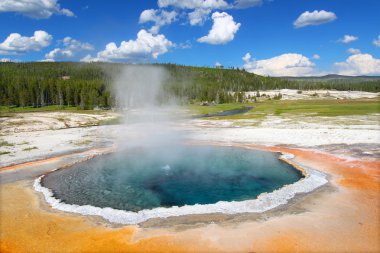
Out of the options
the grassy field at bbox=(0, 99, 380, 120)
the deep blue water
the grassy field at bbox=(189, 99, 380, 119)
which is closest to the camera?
the deep blue water

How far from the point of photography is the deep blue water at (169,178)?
56.0 feet

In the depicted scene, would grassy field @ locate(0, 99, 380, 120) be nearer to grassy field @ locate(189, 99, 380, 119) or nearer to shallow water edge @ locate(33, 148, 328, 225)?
grassy field @ locate(189, 99, 380, 119)

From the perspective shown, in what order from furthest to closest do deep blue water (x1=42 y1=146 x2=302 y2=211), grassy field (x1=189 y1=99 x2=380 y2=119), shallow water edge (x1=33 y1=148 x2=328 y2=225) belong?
grassy field (x1=189 y1=99 x2=380 y2=119), deep blue water (x1=42 y1=146 x2=302 y2=211), shallow water edge (x1=33 y1=148 x2=328 y2=225)

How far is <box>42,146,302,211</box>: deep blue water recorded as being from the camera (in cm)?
1706

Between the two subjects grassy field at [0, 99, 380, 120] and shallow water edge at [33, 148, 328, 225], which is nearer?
shallow water edge at [33, 148, 328, 225]

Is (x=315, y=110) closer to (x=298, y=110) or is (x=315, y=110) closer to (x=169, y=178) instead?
(x=298, y=110)

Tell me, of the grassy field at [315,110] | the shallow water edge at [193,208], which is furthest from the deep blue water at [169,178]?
the grassy field at [315,110]

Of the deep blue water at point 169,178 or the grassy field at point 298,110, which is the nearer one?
the deep blue water at point 169,178

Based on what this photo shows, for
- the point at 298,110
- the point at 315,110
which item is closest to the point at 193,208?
the point at 315,110

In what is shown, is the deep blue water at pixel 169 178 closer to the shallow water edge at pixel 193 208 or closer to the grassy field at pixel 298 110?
the shallow water edge at pixel 193 208

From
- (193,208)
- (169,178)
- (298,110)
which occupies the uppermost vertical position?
(298,110)

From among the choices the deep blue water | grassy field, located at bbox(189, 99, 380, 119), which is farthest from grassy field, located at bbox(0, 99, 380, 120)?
the deep blue water

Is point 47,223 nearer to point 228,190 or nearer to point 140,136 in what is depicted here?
point 228,190

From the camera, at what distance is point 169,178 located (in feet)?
69.1
